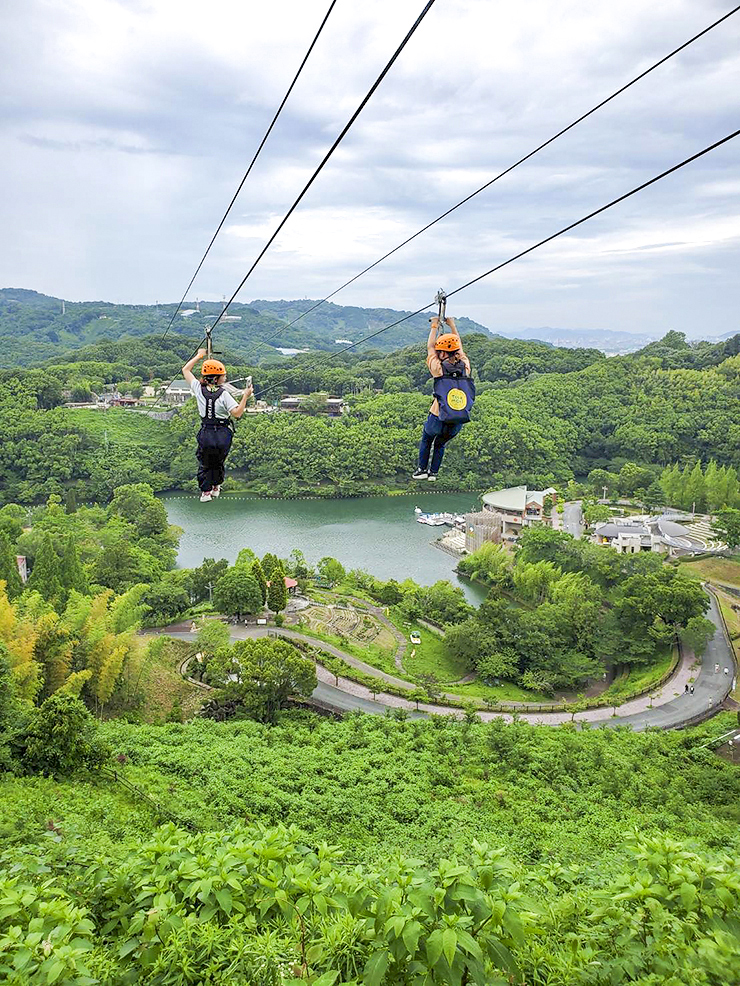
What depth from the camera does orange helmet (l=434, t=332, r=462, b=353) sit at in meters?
3.62

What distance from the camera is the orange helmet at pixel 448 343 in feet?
11.9

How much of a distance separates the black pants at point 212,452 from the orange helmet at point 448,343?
142 centimetres

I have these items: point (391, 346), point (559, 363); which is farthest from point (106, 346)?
point (391, 346)

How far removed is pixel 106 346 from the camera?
2055 inches

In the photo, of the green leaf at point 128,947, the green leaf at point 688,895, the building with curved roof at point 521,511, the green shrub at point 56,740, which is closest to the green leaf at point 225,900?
the green leaf at point 128,947

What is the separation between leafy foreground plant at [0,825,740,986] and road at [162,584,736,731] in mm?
8929

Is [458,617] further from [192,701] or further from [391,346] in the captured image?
[391,346]

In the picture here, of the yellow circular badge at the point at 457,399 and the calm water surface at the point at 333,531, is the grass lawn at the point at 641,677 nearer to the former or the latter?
the calm water surface at the point at 333,531

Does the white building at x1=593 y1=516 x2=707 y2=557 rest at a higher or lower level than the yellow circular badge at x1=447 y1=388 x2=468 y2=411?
lower

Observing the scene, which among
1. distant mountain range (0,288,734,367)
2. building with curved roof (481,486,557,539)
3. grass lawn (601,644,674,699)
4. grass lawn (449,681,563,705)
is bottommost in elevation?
grass lawn (449,681,563,705)

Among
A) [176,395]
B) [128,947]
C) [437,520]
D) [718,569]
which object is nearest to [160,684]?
[128,947]

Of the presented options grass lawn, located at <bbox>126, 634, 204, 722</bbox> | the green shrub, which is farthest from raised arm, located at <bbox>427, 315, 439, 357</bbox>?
grass lawn, located at <bbox>126, 634, 204, 722</bbox>

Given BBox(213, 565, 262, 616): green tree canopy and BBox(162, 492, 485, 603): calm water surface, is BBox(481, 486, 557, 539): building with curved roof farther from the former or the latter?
BBox(213, 565, 262, 616): green tree canopy

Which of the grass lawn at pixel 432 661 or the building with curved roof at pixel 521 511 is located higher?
the building with curved roof at pixel 521 511
